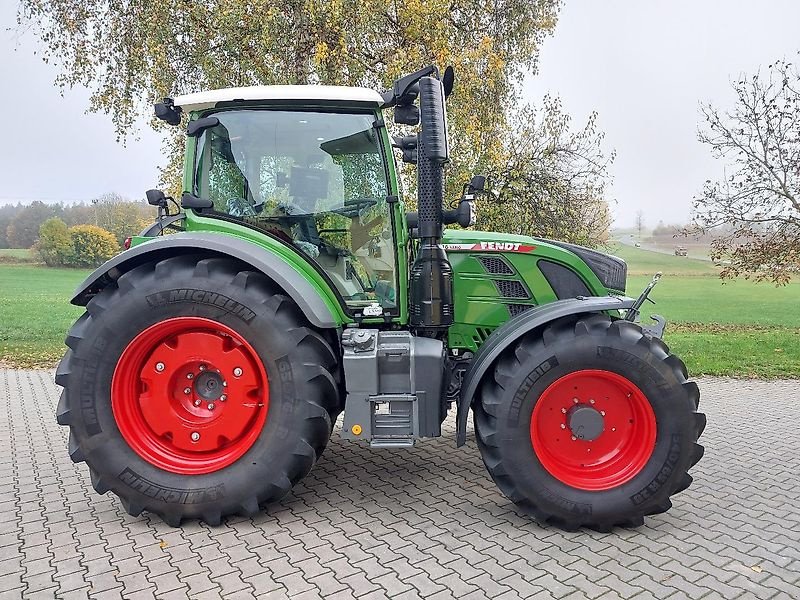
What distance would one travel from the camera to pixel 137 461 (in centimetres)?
335

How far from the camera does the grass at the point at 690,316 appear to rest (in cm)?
918

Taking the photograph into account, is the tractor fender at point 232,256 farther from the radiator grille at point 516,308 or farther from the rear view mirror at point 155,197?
the radiator grille at point 516,308

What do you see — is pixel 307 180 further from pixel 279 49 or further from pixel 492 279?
pixel 279 49

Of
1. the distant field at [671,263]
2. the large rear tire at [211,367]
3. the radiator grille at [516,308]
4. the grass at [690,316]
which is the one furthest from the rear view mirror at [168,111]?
the distant field at [671,263]

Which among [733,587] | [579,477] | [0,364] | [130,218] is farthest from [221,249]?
[130,218]

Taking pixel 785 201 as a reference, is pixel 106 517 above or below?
below

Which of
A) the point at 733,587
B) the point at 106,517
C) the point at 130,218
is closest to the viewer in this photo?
the point at 733,587

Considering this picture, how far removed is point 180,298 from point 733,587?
302 cm

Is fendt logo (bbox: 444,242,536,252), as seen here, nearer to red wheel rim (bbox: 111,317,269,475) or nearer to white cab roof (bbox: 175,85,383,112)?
white cab roof (bbox: 175,85,383,112)

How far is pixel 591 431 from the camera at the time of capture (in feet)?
11.0

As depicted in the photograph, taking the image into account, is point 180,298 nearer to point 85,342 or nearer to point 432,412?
point 85,342

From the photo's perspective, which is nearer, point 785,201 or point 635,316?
point 635,316

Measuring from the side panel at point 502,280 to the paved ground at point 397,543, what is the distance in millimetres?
1054

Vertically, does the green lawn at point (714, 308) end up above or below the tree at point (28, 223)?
below
